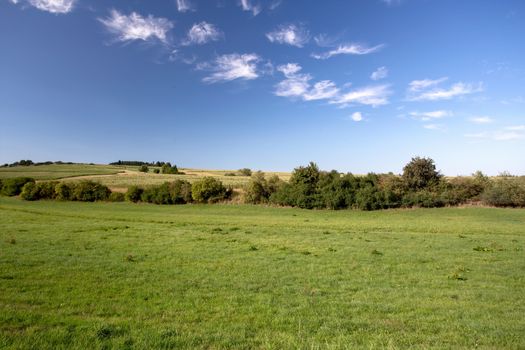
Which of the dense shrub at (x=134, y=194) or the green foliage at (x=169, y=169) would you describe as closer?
the dense shrub at (x=134, y=194)

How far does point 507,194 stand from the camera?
157 feet

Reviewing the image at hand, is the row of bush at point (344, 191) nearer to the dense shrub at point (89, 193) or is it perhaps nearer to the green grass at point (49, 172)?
the dense shrub at point (89, 193)

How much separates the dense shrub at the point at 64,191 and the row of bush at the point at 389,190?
3295 cm

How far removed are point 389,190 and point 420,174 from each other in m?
6.16

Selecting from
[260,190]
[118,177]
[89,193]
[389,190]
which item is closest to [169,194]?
[260,190]

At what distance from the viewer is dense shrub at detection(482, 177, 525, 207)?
4756 centimetres

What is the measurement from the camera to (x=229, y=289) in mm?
11219

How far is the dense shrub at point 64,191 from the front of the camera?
63969mm

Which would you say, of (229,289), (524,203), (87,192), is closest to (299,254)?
(229,289)

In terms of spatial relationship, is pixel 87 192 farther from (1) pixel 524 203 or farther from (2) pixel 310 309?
(1) pixel 524 203

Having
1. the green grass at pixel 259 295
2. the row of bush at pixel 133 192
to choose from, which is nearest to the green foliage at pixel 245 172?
the row of bush at pixel 133 192

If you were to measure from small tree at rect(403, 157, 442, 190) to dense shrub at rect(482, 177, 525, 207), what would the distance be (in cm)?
712

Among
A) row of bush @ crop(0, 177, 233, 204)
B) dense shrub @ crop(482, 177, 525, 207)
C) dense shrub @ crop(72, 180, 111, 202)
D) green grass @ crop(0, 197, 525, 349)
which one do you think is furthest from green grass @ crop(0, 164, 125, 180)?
dense shrub @ crop(482, 177, 525, 207)

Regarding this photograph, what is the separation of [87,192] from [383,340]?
2583 inches
